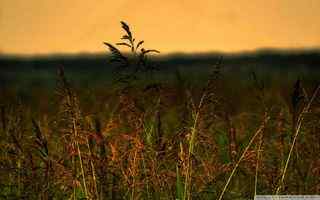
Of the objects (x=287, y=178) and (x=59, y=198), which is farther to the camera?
(x=287, y=178)

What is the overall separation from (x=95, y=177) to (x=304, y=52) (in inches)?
3873

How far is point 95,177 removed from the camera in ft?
13.9

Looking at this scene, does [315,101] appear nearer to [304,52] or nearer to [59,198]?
[59,198]

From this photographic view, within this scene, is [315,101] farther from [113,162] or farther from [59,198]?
[59,198]

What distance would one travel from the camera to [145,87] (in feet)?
13.3

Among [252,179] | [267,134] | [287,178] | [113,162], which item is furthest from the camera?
[267,134]

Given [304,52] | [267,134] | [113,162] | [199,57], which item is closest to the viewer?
[113,162]

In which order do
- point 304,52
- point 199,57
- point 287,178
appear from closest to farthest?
1. point 287,178
2. point 304,52
3. point 199,57

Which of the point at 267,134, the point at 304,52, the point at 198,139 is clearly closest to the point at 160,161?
A: the point at 198,139

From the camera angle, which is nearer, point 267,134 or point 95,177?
point 95,177

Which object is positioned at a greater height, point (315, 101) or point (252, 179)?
point (315, 101)

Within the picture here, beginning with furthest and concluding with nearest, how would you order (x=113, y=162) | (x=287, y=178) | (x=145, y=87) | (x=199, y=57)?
(x=199, y=57), (x=287, y=178), (x=113, y=162), (x=145, y=87)

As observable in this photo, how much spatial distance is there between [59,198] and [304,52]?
98032 mm

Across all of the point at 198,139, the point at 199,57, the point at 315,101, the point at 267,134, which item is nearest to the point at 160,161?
the point at 198,139
